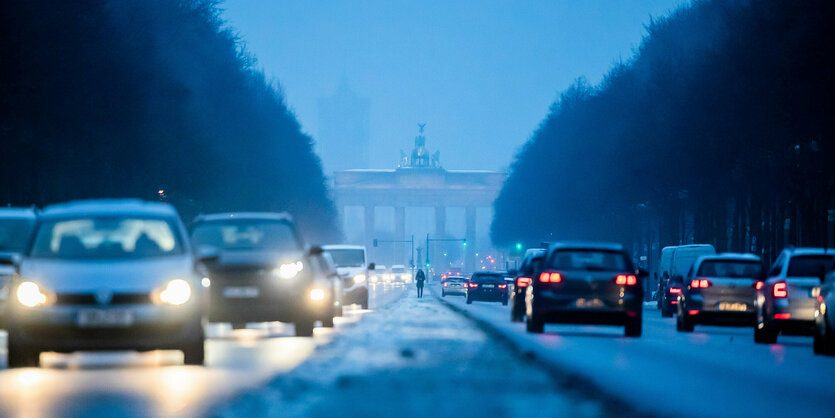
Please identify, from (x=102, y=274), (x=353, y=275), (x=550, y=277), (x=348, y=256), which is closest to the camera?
(x=102, y=274)

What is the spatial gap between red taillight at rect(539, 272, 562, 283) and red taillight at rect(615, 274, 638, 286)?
0.92 metres

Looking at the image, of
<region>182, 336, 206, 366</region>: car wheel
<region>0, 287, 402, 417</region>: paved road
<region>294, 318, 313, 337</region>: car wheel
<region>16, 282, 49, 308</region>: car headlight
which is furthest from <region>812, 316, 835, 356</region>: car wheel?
<region>16, 282, 49, 308</region>: car headlight

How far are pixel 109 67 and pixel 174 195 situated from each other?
19834 millimetres

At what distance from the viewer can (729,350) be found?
24750 mm

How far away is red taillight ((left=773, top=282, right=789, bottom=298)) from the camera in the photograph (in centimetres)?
2736

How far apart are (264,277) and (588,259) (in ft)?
20.2

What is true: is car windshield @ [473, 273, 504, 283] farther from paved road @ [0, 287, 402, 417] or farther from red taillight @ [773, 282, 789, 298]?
paved road @ [0, 287, 402, 417]

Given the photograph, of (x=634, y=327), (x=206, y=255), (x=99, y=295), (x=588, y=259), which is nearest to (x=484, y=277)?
(x=588, y=259)

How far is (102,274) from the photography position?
17531 millimetres

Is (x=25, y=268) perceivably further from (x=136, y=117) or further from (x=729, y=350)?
(x=136, y=117)

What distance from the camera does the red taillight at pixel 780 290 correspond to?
27359 mm

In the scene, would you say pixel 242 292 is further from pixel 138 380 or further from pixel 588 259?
pixel 138 380

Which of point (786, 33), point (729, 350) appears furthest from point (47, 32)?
point (729, 350)

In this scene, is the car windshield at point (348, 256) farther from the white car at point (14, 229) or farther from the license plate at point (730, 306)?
the white car at point (14, 229)
